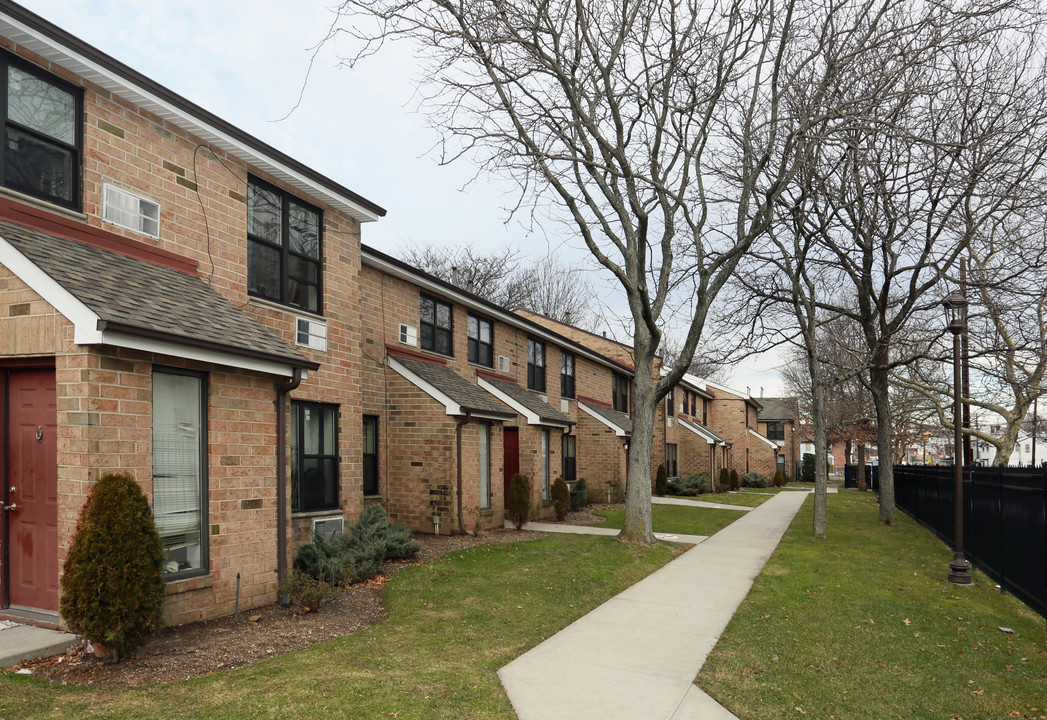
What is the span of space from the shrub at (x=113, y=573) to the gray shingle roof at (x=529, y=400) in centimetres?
1311

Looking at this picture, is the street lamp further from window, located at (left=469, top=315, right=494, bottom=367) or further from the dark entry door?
window, located at (left=469, top=315, right=494, bottom=367)

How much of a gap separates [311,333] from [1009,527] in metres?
10.7

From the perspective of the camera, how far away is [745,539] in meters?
16.4

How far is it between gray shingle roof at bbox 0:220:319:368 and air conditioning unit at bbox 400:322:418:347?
608 cm

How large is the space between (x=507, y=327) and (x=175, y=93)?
41.6 feet

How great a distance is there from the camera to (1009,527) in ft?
33.5

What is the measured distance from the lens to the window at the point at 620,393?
3103 centimetres

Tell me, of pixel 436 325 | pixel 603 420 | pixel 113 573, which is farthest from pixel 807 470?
pixel 113 573

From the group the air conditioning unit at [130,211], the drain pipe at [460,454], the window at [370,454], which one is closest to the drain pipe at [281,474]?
the air conditioning unit at [130,211]

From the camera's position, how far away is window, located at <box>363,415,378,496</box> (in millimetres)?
14289

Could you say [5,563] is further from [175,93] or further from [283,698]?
[175,93]

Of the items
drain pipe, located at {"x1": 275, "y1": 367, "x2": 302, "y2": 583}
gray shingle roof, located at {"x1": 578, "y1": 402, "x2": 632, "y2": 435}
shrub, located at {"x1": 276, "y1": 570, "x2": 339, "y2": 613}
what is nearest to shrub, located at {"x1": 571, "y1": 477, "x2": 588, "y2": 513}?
gray shingle roof, located at {"x1": 578, "y1": 402, "x2": 632, "y2": 435}

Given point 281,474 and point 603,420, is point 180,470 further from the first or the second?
point 603,420

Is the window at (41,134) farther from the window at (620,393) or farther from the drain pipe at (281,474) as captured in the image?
the window at (620,393)
